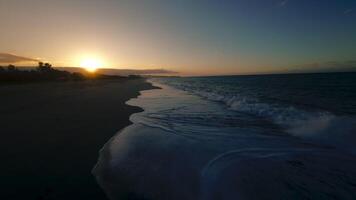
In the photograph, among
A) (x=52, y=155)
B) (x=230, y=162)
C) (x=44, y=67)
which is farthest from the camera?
(x=44, y=67)

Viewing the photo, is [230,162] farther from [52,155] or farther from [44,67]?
[44,67]

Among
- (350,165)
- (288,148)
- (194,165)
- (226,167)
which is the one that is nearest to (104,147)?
(194,165)

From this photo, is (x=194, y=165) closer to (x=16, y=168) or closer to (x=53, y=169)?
(x=53, y=169)

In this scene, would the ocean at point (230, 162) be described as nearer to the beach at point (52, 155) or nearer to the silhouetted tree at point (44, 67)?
the beach at point (52, 155)

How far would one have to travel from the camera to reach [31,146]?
21.8ft

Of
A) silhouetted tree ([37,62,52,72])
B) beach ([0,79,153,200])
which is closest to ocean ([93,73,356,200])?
beach ([0,79,153,200])

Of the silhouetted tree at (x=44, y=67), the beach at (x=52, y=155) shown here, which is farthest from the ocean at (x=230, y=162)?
the silhouetted tree at (x=44, y=67)

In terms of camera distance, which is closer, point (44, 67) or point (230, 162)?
point (230, 162)

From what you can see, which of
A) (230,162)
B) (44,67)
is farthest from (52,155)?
(44,67)

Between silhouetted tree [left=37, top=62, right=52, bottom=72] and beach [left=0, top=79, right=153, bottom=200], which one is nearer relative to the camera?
beach [left=0, top=79, right=153, bottom=200]

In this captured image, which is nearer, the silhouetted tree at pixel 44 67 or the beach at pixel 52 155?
the beach at pixel 52 155

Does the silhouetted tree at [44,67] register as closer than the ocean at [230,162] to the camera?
No

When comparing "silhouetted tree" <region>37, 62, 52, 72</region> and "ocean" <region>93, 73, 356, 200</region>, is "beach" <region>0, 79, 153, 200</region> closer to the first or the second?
"ocean" <region>93, 73, 356, 200</region>

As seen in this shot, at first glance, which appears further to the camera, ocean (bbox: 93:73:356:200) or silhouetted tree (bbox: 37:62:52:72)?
silhouetted tree (bbox: 37:62:52:72)
